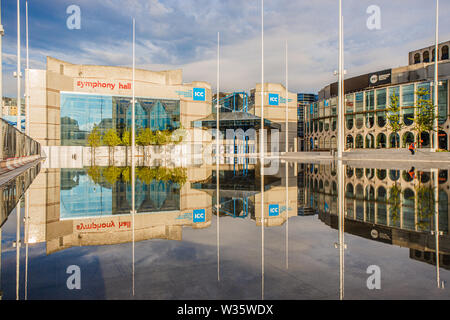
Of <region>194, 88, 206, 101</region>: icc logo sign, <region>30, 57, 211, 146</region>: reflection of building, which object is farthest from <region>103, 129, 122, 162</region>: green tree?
<region>194, 88, 206, 101</region>: icc logo sign

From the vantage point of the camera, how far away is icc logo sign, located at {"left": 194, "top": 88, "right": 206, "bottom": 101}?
68.6 metres

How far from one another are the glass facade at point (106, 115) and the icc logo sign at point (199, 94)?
14.5 ft

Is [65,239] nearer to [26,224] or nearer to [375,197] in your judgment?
[26,224]

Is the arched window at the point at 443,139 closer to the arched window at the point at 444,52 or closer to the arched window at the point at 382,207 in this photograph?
the arched window at the point at 444,52

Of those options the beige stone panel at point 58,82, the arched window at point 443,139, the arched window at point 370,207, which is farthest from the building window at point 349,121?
the arched window at point 370,207

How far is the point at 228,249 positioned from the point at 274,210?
3287mm

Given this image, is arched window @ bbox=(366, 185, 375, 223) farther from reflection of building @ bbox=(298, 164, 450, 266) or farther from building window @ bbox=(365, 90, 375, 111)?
building window @ bbox=(365, 90, 375, 111)

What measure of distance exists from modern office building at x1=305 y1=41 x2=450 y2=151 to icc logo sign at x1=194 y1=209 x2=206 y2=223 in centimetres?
5508

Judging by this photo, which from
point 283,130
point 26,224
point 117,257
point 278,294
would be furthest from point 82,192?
point 283,130

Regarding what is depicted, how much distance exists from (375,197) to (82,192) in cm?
879

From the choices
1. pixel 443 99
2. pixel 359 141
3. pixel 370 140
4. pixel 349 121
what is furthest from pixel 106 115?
pixel 443 99

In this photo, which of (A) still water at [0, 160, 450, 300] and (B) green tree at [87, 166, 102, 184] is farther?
(B) green tree at [87, 166, 102, 184]

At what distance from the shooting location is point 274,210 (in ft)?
24.3

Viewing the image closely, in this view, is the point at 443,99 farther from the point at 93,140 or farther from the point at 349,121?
the point at 93,140
